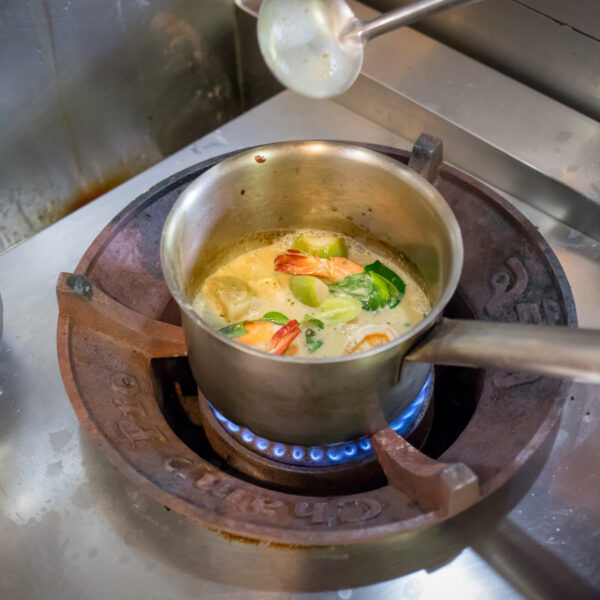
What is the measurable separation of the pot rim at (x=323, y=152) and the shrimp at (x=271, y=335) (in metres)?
0.20

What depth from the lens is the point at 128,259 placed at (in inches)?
56.9

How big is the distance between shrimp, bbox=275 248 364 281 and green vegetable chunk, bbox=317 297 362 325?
0.35ft

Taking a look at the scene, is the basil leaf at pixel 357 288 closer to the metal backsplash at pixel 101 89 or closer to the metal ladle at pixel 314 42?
the metal ladle at pixel 314 42

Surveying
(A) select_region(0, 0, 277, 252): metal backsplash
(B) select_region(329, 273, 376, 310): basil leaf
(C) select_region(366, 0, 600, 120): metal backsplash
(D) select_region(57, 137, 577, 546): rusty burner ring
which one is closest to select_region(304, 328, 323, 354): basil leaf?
(B) select_region(329, 273, 376, 310): basil leaf

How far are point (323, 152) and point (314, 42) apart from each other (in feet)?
0.70

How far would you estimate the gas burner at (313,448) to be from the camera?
4.19 feet

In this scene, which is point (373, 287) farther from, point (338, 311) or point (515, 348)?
point (515, 348)

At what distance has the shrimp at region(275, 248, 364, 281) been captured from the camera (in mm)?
1492

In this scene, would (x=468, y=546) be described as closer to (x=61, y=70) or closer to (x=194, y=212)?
(x=194, y=212)

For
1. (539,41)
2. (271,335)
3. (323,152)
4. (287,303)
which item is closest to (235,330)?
(271,335)

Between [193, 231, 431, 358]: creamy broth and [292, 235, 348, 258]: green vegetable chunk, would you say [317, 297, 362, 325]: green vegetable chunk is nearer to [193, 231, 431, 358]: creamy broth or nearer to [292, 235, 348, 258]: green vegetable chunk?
[193, 231, 431, 358]: creamy broth

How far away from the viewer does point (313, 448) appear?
1.28 metres

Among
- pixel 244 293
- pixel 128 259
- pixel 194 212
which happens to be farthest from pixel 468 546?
pixel 128 259

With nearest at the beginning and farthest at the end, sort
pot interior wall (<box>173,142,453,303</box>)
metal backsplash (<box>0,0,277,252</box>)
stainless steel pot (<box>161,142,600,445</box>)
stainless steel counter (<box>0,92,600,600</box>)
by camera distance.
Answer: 1. stainless steel pot (<box>161,142,600,445</box>)
2. stainless steel counter (<box>0,92,600,600</box>)
3. pot interior wall (<box>173,142,453,303</box>)
4. metal backsplash (<box>0,0,277,252</box>)
